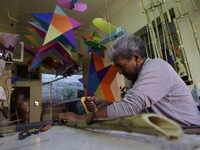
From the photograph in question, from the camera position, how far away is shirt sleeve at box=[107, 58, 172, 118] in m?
0.65

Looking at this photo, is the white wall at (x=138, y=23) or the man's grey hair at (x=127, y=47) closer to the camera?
the man's grey hair at (x=127, y=47)

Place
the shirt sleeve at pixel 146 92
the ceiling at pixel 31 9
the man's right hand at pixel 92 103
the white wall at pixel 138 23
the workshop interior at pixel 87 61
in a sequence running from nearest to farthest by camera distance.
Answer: the workshop interior at pixel 87 61, the shirt sleeve at pixel 146 92, the man's right hand at pixel 92 103, the white wall at pixel 138 23, the ceiling at pixel 31 9

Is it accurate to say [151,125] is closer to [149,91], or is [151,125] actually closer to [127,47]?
[149,91]

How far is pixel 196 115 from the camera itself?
0.81m

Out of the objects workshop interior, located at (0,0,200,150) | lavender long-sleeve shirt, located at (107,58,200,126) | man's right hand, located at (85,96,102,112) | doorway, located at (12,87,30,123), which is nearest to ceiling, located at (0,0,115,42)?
workshop interior, located at (0,0,200,150)

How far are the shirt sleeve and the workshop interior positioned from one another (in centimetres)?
18

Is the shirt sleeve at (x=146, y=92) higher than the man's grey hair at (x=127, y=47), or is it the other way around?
the man's grey hair at (x=127, y=47)

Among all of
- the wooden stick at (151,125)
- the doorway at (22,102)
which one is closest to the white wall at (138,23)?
the wooden stick at (151,125)

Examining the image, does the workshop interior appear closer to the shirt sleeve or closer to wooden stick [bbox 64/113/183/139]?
wooden stick [bbox 64/113/183/139]

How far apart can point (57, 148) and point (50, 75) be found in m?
6.03

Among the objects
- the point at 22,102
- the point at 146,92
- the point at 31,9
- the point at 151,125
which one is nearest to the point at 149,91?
the point at 146,92

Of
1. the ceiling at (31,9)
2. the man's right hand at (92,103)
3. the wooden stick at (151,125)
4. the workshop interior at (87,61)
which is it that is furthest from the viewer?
the ceiling at (31,9)

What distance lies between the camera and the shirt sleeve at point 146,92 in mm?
654

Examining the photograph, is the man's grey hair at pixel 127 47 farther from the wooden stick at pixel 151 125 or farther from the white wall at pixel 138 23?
the white wall at pixel 138 23
